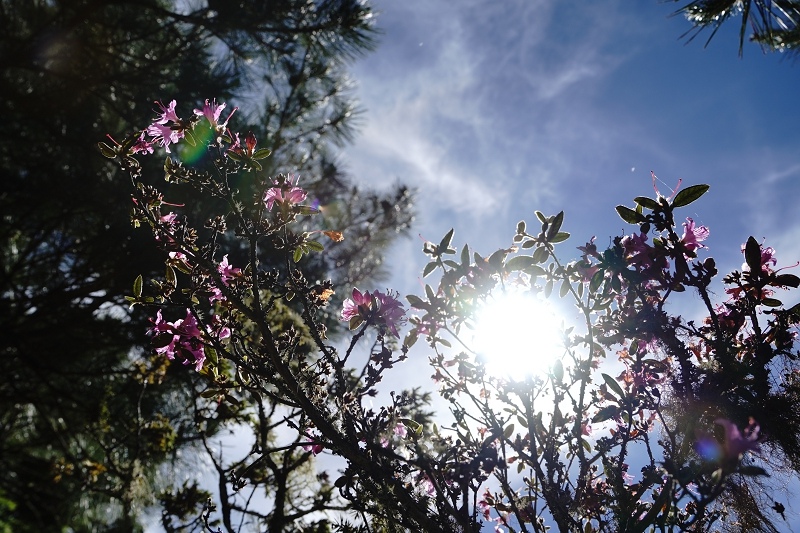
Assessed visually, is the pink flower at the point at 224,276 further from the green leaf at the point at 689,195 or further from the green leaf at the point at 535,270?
the green leaf at the point at 689,195

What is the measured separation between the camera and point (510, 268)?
163 centimetres

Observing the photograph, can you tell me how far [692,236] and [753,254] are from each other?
0.18m

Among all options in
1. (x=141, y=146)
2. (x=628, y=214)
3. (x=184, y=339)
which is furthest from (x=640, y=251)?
(x=141, y=146)

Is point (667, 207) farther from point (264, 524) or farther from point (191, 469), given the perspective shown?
point (191, 469)

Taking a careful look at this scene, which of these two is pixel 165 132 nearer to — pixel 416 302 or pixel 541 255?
pixel 416 302

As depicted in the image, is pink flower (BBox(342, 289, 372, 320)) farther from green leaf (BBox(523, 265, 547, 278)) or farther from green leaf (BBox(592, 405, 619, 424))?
green leaf (BBox(592, 405, 619, 424))

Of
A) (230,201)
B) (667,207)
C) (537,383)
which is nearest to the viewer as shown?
(230,201)

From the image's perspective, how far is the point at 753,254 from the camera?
4.80 feet

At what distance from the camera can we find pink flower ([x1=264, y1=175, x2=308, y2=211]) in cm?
136

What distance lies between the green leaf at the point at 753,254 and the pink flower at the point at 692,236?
0.37ft

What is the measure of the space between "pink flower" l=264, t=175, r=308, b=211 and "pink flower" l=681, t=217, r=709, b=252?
45.7 inches

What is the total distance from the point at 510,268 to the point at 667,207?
495 millimetres

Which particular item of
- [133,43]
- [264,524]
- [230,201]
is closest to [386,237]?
[133,43]

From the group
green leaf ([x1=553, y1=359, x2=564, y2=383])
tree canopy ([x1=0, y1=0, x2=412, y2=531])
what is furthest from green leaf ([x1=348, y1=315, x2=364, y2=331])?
tree canopy ([x1=0, y1=0, x2=412, y2=531])
